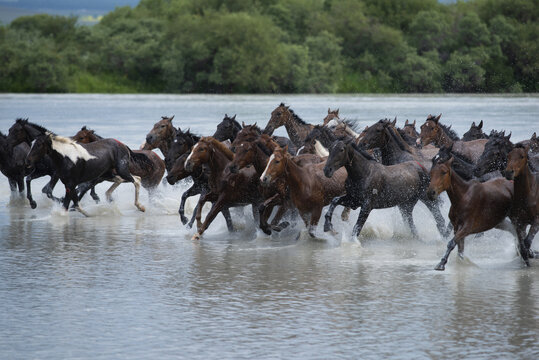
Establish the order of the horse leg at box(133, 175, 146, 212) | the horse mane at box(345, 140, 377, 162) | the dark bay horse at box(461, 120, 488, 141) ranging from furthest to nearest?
the dark bay horse at box(461, 120, 488, 141)
the horse leg at box(133, 175, 146, 212)
the horse mane at box(345, 140, 377, 162)

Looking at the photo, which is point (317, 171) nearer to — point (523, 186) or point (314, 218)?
point (314, 218)

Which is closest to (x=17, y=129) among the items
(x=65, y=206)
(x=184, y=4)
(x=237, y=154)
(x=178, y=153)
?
(x=65, y=206)

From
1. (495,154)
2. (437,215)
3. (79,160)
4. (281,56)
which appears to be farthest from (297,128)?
(281,56)

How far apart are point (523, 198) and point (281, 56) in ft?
224

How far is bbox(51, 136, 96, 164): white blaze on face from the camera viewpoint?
14328mm

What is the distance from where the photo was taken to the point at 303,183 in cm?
1153

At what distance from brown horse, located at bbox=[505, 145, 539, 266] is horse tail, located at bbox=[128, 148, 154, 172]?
7879mm

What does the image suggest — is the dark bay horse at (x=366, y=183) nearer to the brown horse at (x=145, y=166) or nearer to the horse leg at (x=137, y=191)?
the horse leg at (x=137, y=191)

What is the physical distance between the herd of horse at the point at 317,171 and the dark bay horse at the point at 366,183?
0.04ft

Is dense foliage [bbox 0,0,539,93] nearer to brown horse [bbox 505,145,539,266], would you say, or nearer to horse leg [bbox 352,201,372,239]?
horse leg [bbox 352,201,372,239]

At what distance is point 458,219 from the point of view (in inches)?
380

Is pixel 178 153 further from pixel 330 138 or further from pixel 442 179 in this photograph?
pixel 442 179

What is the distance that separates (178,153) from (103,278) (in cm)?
434

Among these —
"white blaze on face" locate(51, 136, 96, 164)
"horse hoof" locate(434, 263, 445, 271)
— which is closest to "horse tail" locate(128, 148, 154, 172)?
"white blaze on face" locate(51, 136, 96, 164)
